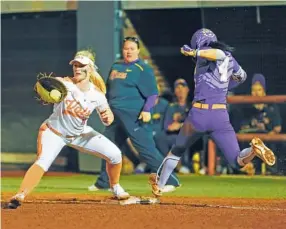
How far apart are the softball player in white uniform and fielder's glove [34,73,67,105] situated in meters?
0.08

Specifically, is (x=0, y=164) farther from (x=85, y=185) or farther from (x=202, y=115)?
(x=202, y=115)

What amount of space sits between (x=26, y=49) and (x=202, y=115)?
7010 mm

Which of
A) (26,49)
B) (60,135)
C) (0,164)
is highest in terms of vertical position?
(26,49)

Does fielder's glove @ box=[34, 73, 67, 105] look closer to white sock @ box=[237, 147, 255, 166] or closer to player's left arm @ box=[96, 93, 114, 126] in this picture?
player's left arm @ box=[96, 93, 114, 126]

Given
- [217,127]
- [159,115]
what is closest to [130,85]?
[217,127]

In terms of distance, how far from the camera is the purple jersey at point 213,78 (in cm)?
771

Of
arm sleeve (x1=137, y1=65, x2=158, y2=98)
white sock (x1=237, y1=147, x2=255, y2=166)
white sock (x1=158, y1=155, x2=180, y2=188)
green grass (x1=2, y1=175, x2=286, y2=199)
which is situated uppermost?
arm sleeve (x1=137, y1=65, x2=158, y2=98)

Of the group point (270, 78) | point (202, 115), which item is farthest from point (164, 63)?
point (202, 115)

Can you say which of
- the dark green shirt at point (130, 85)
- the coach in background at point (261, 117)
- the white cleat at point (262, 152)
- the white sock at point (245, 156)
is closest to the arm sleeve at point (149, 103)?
the dark green shirt at point (130, 85)

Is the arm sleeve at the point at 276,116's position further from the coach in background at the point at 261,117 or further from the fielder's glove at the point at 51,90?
the fielder's glove at the point at 51,90

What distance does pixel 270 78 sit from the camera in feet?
35.8

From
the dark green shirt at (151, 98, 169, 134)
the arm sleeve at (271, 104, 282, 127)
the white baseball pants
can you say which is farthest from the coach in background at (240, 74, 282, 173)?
the white baseball pants

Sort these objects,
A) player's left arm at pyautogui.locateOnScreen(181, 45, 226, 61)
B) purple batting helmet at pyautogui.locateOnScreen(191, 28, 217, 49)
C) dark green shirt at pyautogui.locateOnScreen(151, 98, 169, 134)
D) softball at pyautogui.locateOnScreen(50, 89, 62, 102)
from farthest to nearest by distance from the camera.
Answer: dark green shirt at pyautogui.locateOnScreen(151, 98, 169, 134) → purple batting helmet at pyautogui.locateOnScreen(191, 28, 217, 49) → player's left arm at pyautogui.locateOnScreen(181, 45, 226, 61) → softball at pyautogui.locateOnScreen(50, 89, 62, 102)

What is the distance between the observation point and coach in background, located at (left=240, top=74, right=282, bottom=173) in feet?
36.2
